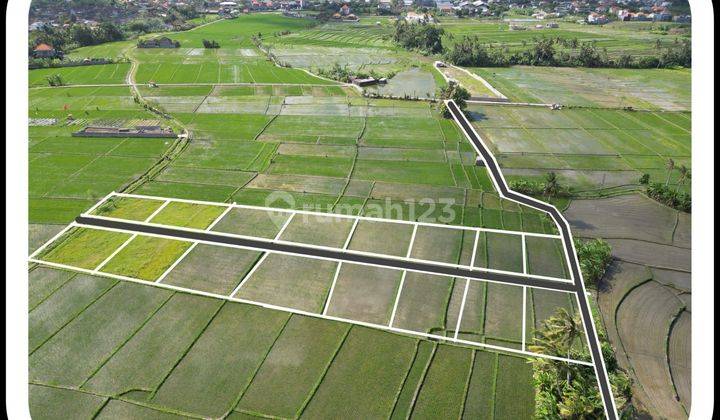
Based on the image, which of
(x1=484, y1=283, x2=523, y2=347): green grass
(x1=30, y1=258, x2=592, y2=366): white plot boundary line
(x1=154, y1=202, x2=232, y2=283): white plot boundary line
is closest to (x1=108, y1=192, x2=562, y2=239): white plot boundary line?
(x1=154, y1=202, x2=232, y2=283): white plot boundary line

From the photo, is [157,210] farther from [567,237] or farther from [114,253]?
[567,237]

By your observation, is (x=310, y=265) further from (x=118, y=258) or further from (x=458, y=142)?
(x=458, y=142)

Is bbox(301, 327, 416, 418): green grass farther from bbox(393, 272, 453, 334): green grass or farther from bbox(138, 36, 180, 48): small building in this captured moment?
bbox(138, 36, 180, 48): small building

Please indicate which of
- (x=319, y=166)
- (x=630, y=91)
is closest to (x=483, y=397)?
(x=319, y=166)

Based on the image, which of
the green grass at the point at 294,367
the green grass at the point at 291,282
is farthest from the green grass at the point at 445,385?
the green grass at the point at 291,282

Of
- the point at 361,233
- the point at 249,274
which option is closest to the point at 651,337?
the point at 361,233
